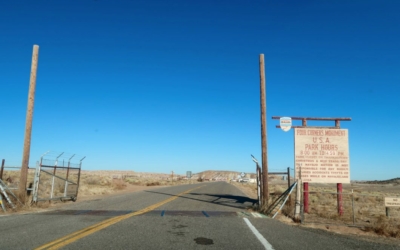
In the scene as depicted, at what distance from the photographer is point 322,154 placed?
571 inches

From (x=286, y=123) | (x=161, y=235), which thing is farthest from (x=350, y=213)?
(x=161, y=235)

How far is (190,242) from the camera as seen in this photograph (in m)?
7.65

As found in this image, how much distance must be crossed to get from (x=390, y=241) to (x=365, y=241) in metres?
0.84

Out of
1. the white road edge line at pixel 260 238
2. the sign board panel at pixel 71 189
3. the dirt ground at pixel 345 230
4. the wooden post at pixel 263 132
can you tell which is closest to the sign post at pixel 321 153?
the wooden post at pixel 263 132

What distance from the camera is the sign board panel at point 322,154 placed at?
14.2m

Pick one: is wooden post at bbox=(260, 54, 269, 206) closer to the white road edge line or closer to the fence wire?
the fence wire

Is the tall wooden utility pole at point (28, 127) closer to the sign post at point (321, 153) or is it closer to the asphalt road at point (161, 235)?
the asphalt road at point (161, 235)

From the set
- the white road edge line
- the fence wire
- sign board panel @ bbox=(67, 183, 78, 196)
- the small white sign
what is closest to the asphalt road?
the white road edge line

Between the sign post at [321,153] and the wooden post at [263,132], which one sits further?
the wooden post at [263,132]

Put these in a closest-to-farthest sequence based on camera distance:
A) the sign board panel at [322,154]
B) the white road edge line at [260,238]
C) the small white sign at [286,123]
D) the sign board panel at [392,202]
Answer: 1. the white road edge line at [260,238]
2. the sign board panel at [392,202]
3. the sign board panel at [322,154]
4. the small white sign at [286,123]

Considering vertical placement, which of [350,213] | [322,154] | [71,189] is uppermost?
[322,154]

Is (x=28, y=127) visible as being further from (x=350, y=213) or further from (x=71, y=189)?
(x=350, y=213)

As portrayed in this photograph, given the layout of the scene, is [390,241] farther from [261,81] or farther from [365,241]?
[261,81]

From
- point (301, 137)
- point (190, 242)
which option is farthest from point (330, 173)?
point (190, 242)
